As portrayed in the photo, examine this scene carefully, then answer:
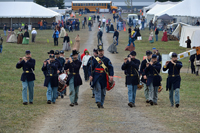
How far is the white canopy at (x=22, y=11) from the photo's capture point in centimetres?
5288

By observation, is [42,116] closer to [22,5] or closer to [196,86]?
[196,86]

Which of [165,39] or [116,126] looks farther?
[165,39]

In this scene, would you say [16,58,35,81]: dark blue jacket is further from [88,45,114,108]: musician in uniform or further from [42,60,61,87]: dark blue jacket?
[88,45,114,108]: musician in uniform

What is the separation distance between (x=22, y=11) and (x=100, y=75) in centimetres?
4485

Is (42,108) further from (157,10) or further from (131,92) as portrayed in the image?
(157,10)

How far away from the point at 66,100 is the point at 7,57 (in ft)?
45.9

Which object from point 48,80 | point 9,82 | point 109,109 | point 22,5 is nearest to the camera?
point 109,109

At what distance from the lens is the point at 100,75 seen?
35.9 ft

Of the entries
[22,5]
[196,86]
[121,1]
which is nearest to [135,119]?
[196,86]

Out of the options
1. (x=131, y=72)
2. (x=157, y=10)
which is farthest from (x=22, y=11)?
(x=131, y=72)

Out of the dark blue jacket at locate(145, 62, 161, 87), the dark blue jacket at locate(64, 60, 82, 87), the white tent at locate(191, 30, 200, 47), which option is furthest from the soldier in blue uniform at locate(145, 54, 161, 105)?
the white tent at locate(191, 30, 200, 47)

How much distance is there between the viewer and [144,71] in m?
11.9

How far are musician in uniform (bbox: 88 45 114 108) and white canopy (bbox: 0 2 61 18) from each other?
142 ft

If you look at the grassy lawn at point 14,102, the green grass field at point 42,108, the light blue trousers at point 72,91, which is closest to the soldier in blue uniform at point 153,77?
the green grass field at point 42,108
